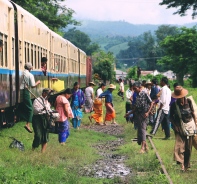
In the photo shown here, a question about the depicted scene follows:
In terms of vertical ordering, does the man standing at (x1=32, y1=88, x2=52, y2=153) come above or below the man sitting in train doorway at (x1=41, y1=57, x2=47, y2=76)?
below

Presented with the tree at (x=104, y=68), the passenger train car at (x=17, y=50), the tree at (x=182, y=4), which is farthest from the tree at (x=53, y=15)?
the tree at (x=104, y=68)

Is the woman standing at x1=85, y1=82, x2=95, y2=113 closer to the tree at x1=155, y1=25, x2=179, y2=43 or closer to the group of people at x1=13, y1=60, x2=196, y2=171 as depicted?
the group of people at x1=13, y1=60, x2=196, y2=171

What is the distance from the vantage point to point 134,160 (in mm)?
12227

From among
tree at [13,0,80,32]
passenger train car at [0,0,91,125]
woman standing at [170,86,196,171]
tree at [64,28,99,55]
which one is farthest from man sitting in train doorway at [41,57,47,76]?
tree at [64,28,99,55]

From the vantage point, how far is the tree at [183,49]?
62731 mm

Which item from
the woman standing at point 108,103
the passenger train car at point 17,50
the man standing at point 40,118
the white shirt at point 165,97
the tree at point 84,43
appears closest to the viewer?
the man standing at point 40,118

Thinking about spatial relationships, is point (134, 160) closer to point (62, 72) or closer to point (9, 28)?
point (9, 28)

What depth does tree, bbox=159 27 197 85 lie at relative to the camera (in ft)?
206

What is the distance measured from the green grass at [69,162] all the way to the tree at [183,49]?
47038 millimetres

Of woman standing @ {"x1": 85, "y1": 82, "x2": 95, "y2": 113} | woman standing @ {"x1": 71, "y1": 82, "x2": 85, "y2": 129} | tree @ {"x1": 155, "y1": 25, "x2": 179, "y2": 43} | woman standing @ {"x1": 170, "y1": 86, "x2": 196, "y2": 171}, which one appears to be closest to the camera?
woman standing @ {"x1": 170, "y1": 86, "x2": 196, "y2": 171}

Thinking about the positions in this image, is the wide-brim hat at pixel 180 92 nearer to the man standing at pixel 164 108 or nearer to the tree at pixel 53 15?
the man standing at pixel 164 108

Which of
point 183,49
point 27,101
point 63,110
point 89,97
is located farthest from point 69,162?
point 183,49

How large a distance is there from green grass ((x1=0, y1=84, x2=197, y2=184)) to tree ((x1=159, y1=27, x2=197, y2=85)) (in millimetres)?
47038

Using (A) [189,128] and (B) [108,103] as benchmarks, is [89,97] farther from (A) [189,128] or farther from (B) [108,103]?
(A) [189,128]
